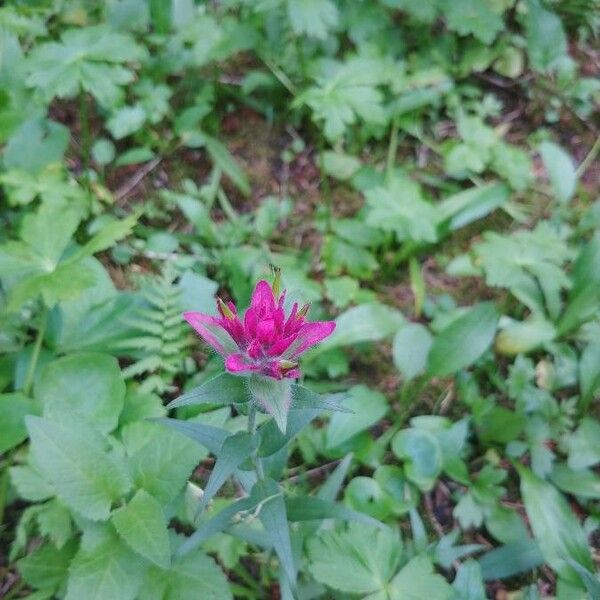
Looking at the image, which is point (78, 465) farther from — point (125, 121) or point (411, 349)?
point (125, 121)

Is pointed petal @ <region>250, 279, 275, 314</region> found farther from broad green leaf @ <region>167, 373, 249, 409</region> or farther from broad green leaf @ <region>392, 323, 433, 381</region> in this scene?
broad green leaf @ <region>392, 323, 433, 381</region>

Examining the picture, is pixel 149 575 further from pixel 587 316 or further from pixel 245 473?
pixel 587 316

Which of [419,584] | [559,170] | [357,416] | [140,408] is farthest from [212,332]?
[559,170]

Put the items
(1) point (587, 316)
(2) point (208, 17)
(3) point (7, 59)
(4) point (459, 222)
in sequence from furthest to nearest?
(2) point (208, 17) → (4) point (459, 222) → (3) point (7, 59) → (1) point (587, 316)

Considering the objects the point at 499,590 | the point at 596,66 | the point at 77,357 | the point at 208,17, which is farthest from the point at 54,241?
the point at 596,66

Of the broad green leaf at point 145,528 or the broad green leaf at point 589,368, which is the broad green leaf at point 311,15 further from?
the broad green leaf at point 145,528

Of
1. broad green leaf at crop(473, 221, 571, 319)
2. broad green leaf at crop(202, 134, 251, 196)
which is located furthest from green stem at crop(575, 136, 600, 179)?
broad green leaf at crop(202, 134, 251, 196)
